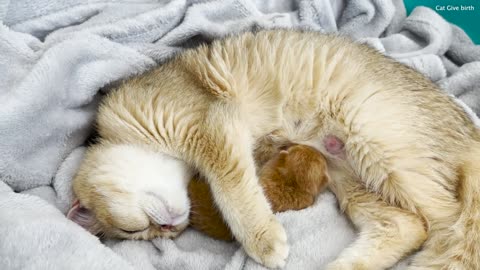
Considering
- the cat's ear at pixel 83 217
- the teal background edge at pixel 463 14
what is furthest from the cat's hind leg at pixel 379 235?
the teal background edge at pixel 463 14

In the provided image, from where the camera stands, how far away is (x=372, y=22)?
2.47 m

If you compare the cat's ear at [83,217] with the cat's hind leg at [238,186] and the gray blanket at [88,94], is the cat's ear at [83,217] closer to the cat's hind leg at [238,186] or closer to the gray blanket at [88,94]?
the gray blanket at [88,94]

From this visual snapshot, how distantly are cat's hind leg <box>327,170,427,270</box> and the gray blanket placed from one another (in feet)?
0.19

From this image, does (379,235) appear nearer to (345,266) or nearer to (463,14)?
(345,266)

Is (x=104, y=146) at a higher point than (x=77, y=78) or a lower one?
lower

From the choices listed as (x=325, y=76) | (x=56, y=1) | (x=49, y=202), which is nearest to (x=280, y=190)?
(x=325, y=76)

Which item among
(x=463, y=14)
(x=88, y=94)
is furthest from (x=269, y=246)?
(x=463, y=14)

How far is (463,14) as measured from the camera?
2.62 meters

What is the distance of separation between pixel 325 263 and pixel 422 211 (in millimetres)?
327

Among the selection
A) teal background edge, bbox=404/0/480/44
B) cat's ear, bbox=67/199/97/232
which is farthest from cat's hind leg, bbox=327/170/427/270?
teal background edge, bbox=404/0/480/44

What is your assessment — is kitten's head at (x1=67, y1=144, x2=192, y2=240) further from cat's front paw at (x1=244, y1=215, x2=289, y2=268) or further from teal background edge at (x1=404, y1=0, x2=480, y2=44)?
teal background edge at (x1=404, y1=0, x2=480, y2=44)

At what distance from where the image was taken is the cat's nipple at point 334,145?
5.32 feet

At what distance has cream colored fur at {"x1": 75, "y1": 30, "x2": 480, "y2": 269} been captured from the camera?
1.42 metres

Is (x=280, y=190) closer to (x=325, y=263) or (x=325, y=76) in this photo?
(x=325, y=263)
